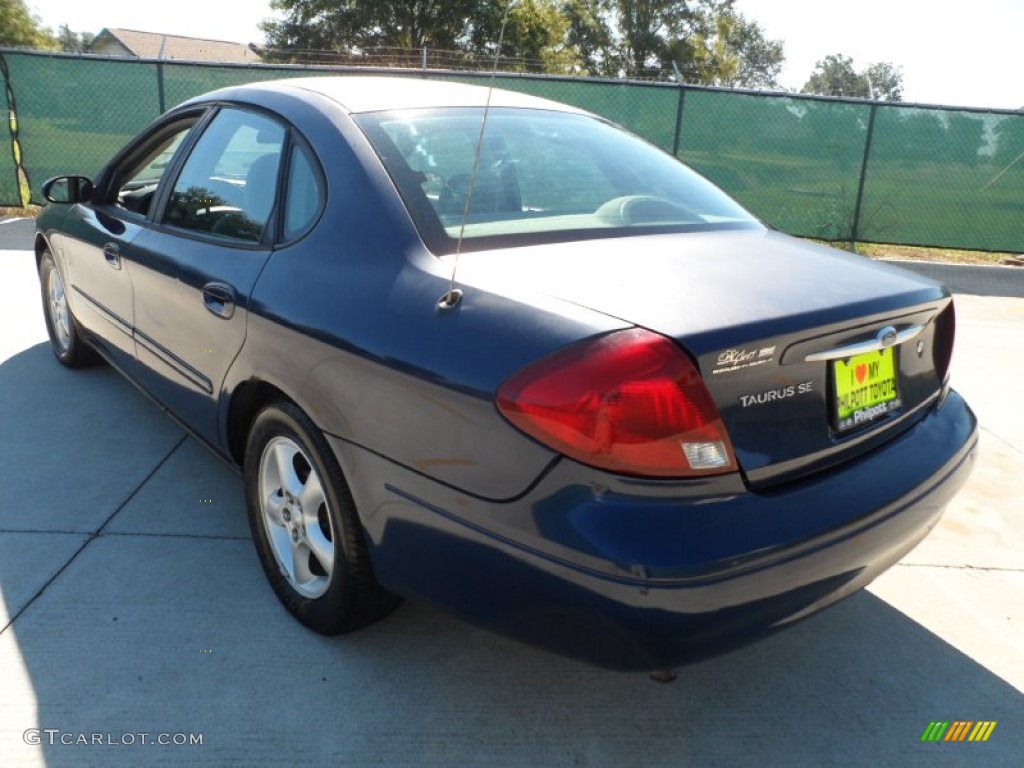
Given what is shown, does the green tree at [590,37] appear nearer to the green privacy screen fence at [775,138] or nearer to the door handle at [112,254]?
the green privacy screen fence at [775,138]

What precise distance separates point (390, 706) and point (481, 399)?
39.3 inches

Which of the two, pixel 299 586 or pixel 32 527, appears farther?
pixel 32 527

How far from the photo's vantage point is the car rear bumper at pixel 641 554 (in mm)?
1759

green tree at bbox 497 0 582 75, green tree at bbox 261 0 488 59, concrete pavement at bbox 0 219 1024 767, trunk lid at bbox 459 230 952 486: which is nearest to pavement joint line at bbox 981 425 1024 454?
concrete pavement at bbox 0 219 1024 767

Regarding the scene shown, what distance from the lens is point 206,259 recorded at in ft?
9.50

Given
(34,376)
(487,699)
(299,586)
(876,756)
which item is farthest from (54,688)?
(34,376)

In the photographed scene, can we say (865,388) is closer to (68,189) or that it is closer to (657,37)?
(68,189)

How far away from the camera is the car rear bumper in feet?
5.77

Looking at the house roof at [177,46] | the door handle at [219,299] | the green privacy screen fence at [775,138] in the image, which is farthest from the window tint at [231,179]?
the house roof at [177,46]

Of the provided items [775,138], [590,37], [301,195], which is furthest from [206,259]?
[590,37]

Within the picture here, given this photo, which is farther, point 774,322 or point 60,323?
point 60,323

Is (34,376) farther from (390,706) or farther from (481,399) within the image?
(481,399)

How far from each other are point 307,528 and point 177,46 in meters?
51.0

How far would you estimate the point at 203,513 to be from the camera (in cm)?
337
